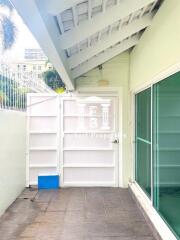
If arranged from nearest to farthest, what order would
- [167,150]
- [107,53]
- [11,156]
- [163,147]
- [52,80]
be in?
1. [167,150]
2. [163,147]
3. [11,156]
4. [107,53]
5. [52,80]

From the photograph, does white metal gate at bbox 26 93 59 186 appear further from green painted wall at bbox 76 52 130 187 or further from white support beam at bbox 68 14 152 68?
white support beam at bbox 68 14 152 68

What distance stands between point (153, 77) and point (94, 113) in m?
2.37

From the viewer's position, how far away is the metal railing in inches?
170

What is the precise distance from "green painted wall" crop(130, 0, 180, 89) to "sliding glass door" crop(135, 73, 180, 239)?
0.66 feet

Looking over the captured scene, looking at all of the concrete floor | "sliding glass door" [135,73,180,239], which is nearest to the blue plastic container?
the concrete floor

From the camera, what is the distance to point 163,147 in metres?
3.45

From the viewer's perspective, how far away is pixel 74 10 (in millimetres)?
2629

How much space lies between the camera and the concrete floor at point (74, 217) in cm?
350

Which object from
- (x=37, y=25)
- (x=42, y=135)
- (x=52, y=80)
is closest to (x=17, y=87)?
(x=42, y=135)

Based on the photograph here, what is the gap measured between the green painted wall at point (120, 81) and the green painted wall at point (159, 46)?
0.77m

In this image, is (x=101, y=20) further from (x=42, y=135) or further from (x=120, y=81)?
(x=42, y=135)

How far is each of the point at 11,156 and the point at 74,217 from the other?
1519 millimetres

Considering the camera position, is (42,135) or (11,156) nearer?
(11,156)

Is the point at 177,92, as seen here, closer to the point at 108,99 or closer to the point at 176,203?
the point at 176,203
